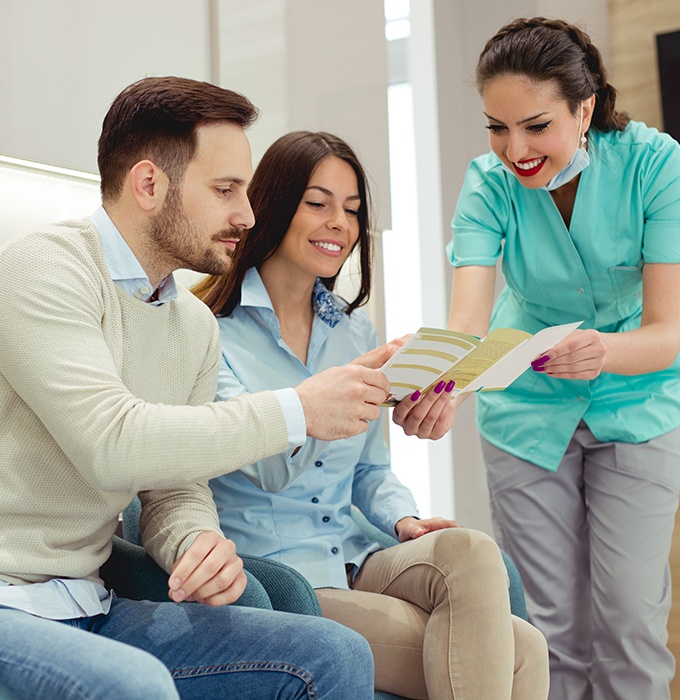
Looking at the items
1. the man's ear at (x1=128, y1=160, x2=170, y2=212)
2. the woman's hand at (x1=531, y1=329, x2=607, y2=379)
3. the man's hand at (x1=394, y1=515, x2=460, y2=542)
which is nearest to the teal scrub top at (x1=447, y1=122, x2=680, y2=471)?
the woman's hand at (x1=531, y1=329, x2=607, y2=379)

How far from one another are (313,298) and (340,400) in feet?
2.26

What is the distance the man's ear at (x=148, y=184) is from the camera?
1.40m

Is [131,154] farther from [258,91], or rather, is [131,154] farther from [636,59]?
[636,59]

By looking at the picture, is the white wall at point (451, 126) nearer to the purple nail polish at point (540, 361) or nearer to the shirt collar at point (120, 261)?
the purple nail polish at point (540, 361)

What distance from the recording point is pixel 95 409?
3.84 feet

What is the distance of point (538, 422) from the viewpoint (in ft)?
6.89

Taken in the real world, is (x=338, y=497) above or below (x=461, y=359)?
below

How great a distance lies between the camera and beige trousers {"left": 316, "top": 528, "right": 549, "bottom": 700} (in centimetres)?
Result: 148

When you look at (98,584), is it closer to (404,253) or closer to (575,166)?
(575,166)

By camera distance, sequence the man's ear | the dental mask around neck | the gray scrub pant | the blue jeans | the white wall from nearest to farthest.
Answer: the blue jeans < the man's ear < the dental mask around neck < the gray scrub pant < the white wall

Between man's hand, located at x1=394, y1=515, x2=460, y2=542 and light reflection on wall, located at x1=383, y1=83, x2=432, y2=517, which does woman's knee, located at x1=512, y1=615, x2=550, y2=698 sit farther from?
light reflection on wall, located at x1=383, y1=83, x2=432, y2=517

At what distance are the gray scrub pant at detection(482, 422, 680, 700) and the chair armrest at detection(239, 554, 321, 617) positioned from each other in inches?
31.8

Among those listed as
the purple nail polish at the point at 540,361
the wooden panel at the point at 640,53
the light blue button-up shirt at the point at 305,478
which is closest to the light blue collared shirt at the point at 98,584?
the light blue button-up shirt at the point at 305,478

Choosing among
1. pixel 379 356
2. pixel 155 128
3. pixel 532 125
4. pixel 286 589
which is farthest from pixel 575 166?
pixel 286 589
